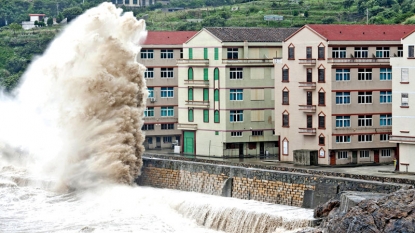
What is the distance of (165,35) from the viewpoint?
2876 inches

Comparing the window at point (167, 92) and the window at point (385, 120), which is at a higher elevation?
the window at point (167, 92)

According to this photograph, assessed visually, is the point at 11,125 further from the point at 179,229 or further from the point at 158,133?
the point at 179,229

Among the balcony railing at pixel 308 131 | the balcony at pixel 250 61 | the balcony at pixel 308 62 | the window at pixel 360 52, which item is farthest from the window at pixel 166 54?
the window at pixel 360 52

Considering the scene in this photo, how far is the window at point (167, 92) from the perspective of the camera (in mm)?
72625

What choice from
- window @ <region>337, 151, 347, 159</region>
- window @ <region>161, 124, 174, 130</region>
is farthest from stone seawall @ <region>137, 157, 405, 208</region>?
window @ <region>161, 124, 174, 130</region>

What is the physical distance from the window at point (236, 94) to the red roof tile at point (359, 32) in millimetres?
7261

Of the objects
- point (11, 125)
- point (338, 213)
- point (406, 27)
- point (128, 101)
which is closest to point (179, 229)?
point (338, 213)

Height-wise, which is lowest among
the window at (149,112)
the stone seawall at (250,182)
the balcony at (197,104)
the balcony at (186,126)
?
the stone seawall at (250,182)

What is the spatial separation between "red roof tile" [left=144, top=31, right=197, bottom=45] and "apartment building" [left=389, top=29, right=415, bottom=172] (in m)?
21.2

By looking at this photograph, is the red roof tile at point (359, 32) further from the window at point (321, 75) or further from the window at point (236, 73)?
the window at point (236, 73)

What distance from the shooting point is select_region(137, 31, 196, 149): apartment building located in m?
72.2

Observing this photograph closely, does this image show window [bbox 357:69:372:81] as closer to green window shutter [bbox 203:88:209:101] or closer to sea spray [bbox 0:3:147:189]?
green window shutter [bbox 203:88:209:101]

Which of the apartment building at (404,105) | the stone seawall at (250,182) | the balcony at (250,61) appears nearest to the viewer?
the stone seawall at (250,182)

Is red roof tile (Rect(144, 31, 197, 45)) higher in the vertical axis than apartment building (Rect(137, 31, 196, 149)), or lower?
higher
